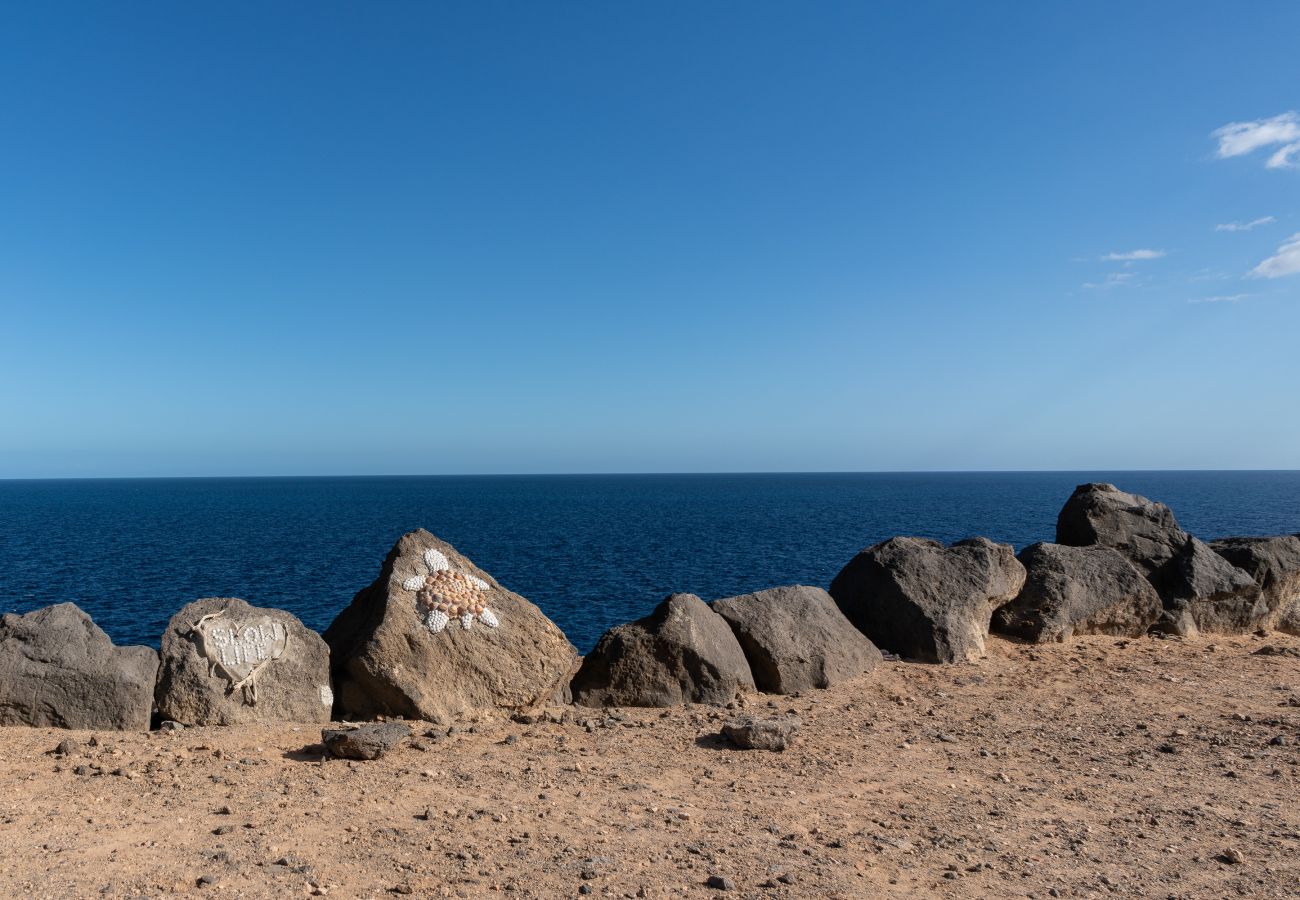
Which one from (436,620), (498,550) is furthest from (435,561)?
(498,550)

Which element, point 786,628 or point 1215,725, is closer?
point 1215,725

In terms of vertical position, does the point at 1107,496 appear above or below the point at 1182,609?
above

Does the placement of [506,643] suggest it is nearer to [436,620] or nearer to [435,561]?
[436,620]

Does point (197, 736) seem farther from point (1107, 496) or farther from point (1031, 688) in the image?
point (1107, 496)

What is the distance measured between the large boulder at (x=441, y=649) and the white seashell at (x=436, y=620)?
0.01 meters

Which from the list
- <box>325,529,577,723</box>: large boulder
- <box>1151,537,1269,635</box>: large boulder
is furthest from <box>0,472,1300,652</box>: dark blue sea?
<box>1151,537,1269,635</box>: large boulder

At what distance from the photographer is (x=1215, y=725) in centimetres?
944

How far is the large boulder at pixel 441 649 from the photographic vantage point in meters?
9.42

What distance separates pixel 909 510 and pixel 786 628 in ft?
285

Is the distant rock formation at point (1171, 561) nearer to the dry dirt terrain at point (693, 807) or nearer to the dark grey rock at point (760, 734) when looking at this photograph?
the dry dirt terrain at point (693, 807)

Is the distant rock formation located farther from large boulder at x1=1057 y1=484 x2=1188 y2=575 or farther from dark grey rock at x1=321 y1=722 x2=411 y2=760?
dark grey rock at x1=321 y1=722 x2=411 y2=760

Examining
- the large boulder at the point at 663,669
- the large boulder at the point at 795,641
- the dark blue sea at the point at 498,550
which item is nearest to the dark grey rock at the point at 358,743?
the large boulder at the point at 663,669

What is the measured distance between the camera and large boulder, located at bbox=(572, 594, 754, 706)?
1026cm

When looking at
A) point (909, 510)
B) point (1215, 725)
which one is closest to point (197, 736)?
point (1215, 725)
